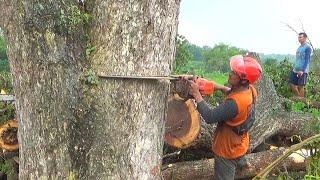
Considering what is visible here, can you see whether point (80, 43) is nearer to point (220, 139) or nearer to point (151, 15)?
point (151, 15)

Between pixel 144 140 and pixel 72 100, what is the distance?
530 mm


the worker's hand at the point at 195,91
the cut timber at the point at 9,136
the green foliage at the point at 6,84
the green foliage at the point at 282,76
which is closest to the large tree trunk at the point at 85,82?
the worker's hand at the point at 195,91

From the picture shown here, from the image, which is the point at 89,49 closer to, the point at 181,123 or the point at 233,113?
the point at 233,113

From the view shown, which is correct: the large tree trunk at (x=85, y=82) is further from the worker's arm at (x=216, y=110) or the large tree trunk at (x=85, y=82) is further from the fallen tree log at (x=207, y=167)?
the fallen tree log at (x=207, y=167)

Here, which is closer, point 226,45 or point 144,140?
point 144,140

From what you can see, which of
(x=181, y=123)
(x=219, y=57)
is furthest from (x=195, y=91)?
(x=219, y=57)

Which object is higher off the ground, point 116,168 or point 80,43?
point 80,43

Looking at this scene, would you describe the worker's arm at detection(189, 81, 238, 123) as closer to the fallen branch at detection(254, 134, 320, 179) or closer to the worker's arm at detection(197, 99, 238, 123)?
the worker's arm at detection(197, 99, 238, 123)

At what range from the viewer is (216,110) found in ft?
13.6

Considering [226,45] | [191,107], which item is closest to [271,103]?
[191,107]

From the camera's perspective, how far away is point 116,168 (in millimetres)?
3145

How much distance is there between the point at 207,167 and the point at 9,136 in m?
2.30

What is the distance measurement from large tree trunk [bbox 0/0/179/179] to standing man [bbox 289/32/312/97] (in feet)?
28.1

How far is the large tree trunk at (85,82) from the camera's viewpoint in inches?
117
